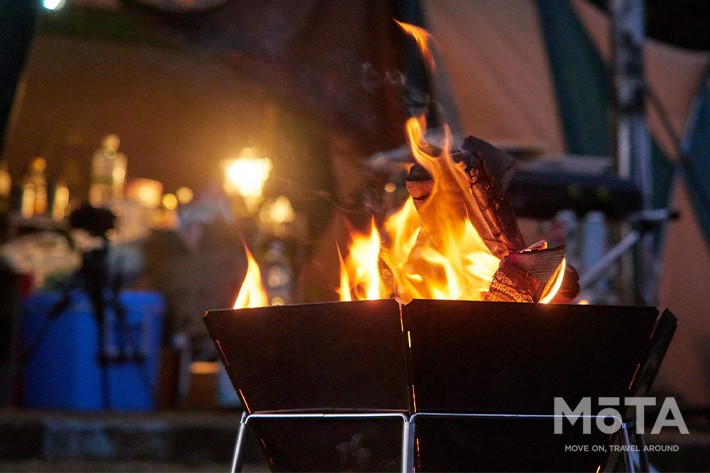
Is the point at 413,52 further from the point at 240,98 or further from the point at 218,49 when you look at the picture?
the point at 240,98

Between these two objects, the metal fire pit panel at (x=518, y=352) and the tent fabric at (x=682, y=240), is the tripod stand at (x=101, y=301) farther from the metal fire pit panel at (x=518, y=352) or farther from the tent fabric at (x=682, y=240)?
the metal fire pit panel at (x=518, y=352)

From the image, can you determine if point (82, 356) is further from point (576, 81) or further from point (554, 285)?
point (554, 285)

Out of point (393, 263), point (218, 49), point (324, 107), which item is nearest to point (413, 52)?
point (324, 107)

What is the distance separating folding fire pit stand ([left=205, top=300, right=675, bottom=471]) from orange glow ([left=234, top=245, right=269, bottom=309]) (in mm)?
204

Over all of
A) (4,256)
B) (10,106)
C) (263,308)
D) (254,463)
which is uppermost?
(10,106)

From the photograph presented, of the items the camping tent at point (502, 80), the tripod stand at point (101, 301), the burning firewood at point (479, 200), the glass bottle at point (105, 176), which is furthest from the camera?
the glass bottle at point (105, 176)

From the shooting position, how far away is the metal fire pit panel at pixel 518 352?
1837mm

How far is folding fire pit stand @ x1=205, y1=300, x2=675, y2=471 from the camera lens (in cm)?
185

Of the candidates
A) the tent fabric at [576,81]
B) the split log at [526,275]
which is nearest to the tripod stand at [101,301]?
the tent fabric at [576,81]

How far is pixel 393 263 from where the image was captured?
2303 millimetres

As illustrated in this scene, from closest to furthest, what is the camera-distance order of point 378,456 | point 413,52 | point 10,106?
point 378,456 → point 10,106 → point 413,52

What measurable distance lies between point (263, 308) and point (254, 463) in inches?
100

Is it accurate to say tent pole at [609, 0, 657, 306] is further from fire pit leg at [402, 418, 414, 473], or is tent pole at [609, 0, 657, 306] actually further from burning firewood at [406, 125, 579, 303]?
fire pit leg at [402, 418, 414, 473]
